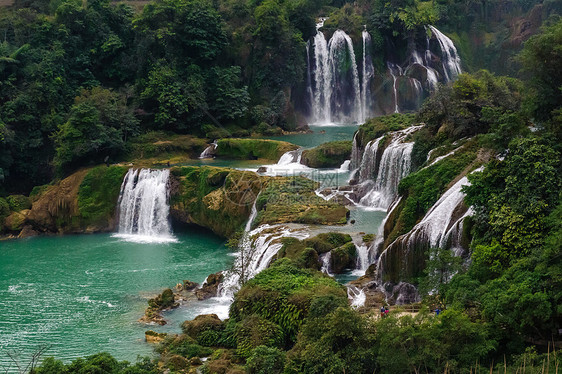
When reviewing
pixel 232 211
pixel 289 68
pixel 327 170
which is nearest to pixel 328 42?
pixel 289 68

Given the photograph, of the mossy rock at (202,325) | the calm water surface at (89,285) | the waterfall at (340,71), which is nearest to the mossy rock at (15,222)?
the calm water surface at (89,285)

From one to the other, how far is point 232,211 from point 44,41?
20334mm

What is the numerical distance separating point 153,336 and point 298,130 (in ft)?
93.6

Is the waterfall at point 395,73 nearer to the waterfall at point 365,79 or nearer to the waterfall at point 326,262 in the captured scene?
the waterfall at point 365,79

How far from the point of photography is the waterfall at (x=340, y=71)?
1991 inches

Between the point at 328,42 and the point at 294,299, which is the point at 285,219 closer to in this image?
the point at 294,299

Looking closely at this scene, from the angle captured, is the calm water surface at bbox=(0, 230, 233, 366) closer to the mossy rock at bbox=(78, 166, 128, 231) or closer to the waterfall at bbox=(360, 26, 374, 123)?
the mossy rock at bbox=(78, 166, 128, 231)

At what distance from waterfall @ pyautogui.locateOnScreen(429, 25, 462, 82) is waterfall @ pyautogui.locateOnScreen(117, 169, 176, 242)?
28520 millimetres

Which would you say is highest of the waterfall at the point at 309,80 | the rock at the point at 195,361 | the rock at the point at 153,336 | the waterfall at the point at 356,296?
the waterfall at the point at 309,80

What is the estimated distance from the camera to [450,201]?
19.7 m

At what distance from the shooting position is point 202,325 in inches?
745

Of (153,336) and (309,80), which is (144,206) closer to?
(153,336)

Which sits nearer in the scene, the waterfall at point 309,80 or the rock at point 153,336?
the rock at point 153,336

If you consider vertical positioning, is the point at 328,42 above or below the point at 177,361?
above
